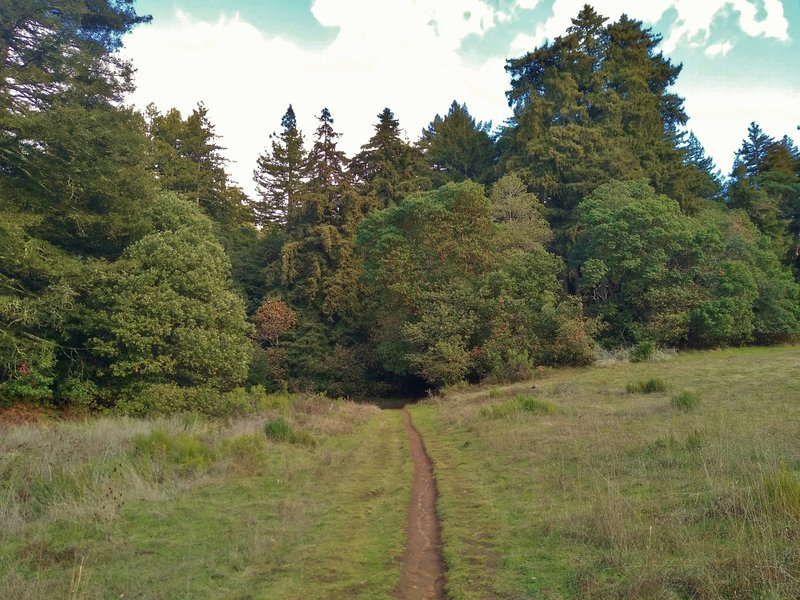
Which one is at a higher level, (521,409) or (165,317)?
(165,317)

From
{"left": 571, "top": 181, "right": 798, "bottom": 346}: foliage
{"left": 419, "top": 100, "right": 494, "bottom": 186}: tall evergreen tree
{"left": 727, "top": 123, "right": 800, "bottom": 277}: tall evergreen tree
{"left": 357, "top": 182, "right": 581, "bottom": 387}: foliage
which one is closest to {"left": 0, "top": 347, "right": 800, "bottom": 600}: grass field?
{"left": 357, "top": 182, "right": 581, "bottom": 387}: foliage

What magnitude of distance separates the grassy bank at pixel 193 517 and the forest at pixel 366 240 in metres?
9.58

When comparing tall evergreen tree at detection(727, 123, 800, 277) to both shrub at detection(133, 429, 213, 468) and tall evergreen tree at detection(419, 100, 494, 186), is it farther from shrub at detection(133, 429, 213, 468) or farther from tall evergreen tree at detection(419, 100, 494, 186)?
shrub at detection(133, 429, 213, 468)

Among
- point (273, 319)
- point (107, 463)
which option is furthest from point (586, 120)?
point (107, 463)

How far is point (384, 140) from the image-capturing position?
48.9 m

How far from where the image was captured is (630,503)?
21.6ft

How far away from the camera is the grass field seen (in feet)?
16.6

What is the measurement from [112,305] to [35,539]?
1709cm

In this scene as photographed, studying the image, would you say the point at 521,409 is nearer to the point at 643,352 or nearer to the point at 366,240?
the point at 643,352

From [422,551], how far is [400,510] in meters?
1.72

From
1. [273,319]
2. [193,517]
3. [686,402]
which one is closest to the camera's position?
[193,517]

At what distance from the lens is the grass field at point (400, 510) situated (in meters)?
5.05

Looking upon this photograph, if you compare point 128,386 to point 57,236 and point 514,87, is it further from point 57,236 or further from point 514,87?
point 514,87

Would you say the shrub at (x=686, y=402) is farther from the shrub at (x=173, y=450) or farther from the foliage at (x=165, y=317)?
the foliage at (x=165, y=317)
